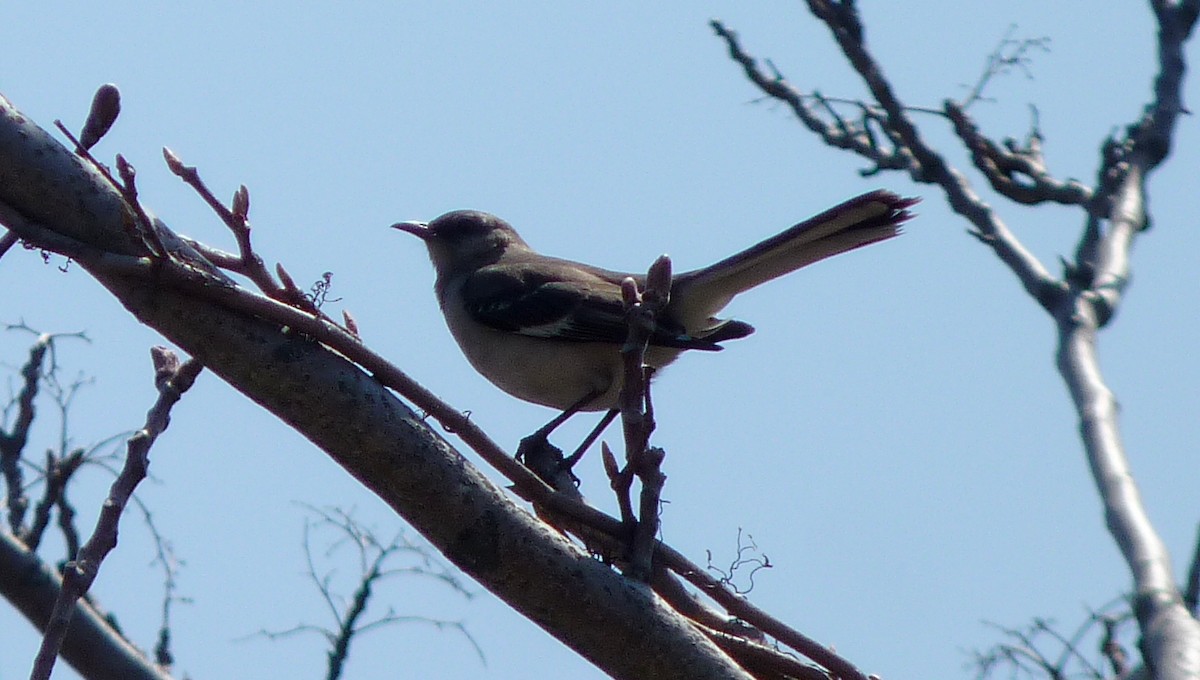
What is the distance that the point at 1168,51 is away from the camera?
4.21 metres

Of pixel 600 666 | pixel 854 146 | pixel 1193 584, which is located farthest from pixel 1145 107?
pixel 600 666

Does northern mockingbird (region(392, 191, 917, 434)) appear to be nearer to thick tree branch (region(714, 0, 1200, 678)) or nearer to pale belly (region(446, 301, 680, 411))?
pale belly (region(446, 301, 680, 411))

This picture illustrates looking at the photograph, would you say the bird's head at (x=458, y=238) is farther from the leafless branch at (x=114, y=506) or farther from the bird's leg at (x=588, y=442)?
the leafless branch at (x=114, y=506)

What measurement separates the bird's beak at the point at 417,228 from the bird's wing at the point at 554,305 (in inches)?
32.7

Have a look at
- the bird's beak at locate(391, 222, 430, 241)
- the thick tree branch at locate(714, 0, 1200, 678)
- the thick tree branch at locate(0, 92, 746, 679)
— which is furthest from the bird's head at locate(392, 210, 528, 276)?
the thick tree branch at locate(0, 92, 746, 679)

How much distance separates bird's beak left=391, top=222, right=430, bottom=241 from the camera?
23.5 feet

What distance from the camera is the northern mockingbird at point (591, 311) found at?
16.2ft

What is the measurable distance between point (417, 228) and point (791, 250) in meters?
2.64

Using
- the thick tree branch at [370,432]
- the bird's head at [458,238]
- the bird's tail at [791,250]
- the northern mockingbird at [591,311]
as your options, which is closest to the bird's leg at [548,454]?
the northern mockingbird at [591,311]

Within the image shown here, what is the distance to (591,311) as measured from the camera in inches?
219

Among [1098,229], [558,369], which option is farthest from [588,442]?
[1098,229]

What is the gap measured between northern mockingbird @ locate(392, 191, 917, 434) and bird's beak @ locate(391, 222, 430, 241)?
842mm

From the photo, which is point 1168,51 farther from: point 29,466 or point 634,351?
point 29,466

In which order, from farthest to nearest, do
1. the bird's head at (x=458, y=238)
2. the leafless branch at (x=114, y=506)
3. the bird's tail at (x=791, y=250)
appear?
the bird's head at (x=458, y=238), the bird's tail at (x=791, y=250), the leafless branch at (x=114, y=506)
